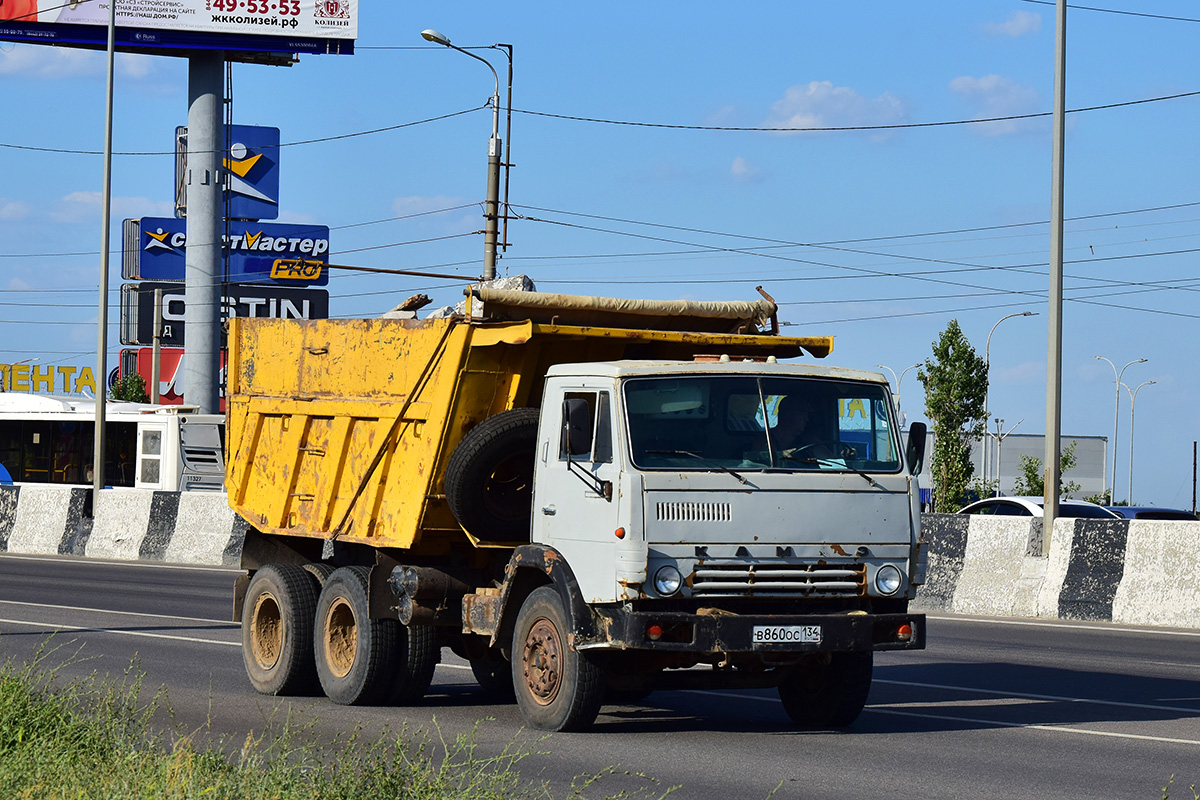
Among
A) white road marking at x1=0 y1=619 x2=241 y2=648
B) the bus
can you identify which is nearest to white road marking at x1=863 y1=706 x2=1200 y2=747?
white road marking at x1=0 y1=619 x2=241 y2=648

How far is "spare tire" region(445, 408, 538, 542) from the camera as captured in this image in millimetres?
10531

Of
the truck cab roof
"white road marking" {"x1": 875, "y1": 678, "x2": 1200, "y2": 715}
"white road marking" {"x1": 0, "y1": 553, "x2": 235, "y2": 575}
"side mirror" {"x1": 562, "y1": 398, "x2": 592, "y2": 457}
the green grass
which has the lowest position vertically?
"white road marking" {"x1": 0, "y1": 553, "x2": 235, "y2": 575}

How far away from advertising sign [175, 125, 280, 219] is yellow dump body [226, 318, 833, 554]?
2398 inches

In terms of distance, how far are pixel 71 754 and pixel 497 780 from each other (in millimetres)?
1963

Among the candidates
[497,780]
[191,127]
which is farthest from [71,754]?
[191,127]

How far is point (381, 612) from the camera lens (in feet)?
36.9

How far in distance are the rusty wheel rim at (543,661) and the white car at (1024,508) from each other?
18.1 metres

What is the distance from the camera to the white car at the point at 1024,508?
2808 centimetres

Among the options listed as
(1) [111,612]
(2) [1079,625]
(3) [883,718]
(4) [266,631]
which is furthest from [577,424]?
(1) [111,612]

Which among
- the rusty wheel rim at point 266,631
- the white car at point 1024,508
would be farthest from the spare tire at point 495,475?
the white car at point 1024,508

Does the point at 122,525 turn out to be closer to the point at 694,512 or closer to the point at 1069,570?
the point at 1069,570

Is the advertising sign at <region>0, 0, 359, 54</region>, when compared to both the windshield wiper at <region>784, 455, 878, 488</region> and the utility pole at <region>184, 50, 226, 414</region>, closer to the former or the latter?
the utility pole at <region>184, 50, 226, 414</region>

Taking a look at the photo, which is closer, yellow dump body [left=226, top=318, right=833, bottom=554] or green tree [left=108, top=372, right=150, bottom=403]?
yellow dump body [left=226, top=318, right=833, bottom=554]

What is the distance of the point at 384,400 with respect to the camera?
451 inches
